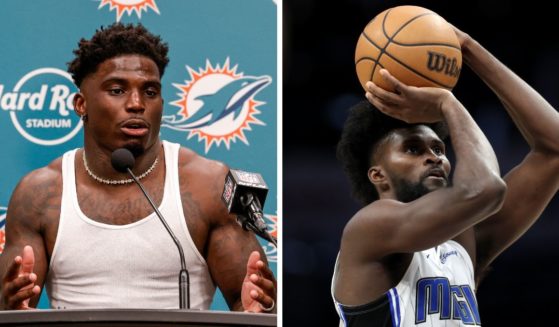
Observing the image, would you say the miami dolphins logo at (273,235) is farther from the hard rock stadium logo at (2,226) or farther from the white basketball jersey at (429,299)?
the hard rock stadium logo at (2,226)

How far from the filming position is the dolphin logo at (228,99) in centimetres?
360

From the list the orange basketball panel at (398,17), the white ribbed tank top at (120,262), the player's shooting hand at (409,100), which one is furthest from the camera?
the white ribbed tank top at (120,262)

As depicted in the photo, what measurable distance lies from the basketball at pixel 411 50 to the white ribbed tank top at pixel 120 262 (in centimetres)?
107

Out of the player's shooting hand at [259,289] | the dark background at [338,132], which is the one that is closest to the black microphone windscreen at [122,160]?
the player's shooting hand at [259,289]

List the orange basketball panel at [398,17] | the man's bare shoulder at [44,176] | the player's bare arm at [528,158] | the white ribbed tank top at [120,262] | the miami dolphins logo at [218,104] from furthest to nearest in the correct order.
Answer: the miami dolphins logo at [218,104], the man's bare shoulder at [44,176], the white ribbed tank top at [120,262], the player's bare arm at [528,158], the orange basketball panel at [398,17]

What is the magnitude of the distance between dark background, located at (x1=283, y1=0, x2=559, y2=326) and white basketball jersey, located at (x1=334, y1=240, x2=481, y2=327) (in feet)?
5.42

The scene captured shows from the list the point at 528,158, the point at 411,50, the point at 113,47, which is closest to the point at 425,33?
the point at 411,50

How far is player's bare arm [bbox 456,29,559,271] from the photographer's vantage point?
2916 millimetres

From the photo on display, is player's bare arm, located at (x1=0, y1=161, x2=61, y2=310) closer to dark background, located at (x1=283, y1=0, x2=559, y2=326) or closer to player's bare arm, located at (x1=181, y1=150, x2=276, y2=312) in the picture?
player's bare arm, located at (x1=181, y1=150, x2=276, y2=312)

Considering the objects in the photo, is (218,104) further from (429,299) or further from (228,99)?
(429,299)

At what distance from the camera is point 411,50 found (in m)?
2.67

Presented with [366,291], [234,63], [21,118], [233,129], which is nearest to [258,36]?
[234,63]

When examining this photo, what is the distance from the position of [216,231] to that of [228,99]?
50 cm

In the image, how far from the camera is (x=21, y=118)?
3543 millimetres
